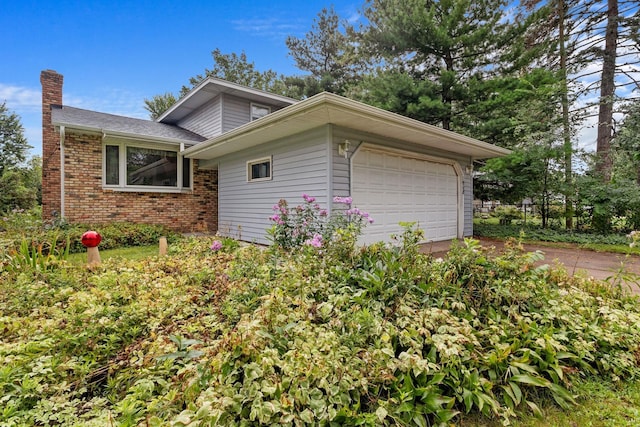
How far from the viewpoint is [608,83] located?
33.3 ft

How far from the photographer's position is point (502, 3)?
10047mm

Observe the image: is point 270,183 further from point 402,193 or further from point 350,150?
point 402,193

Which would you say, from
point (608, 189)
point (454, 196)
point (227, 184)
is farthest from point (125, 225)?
point (608, 189)

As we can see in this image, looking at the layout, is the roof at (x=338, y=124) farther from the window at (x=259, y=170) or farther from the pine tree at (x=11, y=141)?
the pine tree at (x=11, y=141)

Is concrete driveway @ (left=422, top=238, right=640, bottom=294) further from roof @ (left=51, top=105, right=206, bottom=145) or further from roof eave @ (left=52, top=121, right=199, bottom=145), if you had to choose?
roof @ (left=51, top=105, right=206, bottom=145)

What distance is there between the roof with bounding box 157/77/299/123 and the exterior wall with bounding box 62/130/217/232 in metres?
2.51

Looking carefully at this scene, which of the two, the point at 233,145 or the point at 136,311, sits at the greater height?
the point at 233,145

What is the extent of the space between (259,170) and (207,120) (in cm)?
489

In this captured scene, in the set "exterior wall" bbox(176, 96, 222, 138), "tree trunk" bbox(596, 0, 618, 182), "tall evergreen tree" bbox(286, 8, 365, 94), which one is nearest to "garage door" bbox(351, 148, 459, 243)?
"tree trunk" bbox(596, 0, 618, 182)

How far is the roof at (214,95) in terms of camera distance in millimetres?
9656

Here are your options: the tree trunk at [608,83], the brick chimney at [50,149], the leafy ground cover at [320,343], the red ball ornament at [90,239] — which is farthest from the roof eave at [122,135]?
the tree trunk at [608,83]

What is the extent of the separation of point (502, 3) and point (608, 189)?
6.87 meters

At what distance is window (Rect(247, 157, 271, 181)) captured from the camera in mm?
7164

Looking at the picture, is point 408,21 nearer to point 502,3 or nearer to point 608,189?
point 502,3
